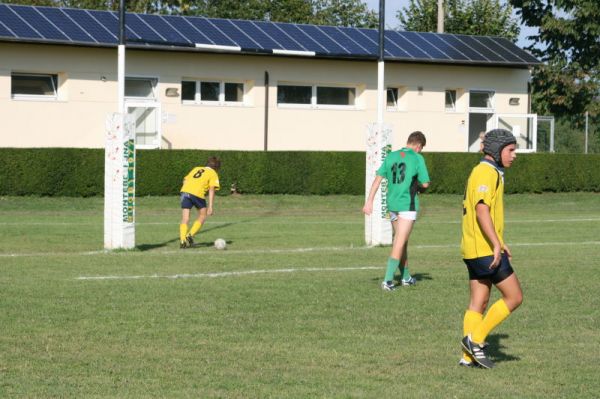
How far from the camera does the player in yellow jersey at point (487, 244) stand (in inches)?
331

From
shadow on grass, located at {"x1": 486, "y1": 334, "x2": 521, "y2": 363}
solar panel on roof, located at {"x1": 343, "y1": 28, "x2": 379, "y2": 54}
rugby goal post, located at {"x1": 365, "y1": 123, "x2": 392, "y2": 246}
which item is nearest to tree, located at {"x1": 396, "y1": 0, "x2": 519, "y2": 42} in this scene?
solar panel on roof, located at {"x1": 343, "y1": 28, "x2": 379, "y2": 54}

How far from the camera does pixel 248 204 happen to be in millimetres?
32969

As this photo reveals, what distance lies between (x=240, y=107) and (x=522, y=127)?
1094 centimetres

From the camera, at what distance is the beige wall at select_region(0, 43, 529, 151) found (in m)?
34.9

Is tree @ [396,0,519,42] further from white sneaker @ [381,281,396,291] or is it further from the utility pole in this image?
white sneaker @ [381,281,396,291]

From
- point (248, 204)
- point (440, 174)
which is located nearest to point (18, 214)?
point (248, 204)

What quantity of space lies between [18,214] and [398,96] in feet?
53.7

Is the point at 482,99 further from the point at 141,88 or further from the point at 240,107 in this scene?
the point at 141,88

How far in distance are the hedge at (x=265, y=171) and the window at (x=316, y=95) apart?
4542mm

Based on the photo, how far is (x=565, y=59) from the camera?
4406 centimetres

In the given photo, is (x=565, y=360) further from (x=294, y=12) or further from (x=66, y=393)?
(x=294, y=12)

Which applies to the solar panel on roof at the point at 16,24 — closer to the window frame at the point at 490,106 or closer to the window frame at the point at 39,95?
the window frame at the point at 39,95

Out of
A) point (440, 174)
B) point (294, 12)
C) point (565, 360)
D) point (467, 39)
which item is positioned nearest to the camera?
point (565, 360)

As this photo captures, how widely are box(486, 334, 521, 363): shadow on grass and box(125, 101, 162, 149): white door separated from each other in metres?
26.5
